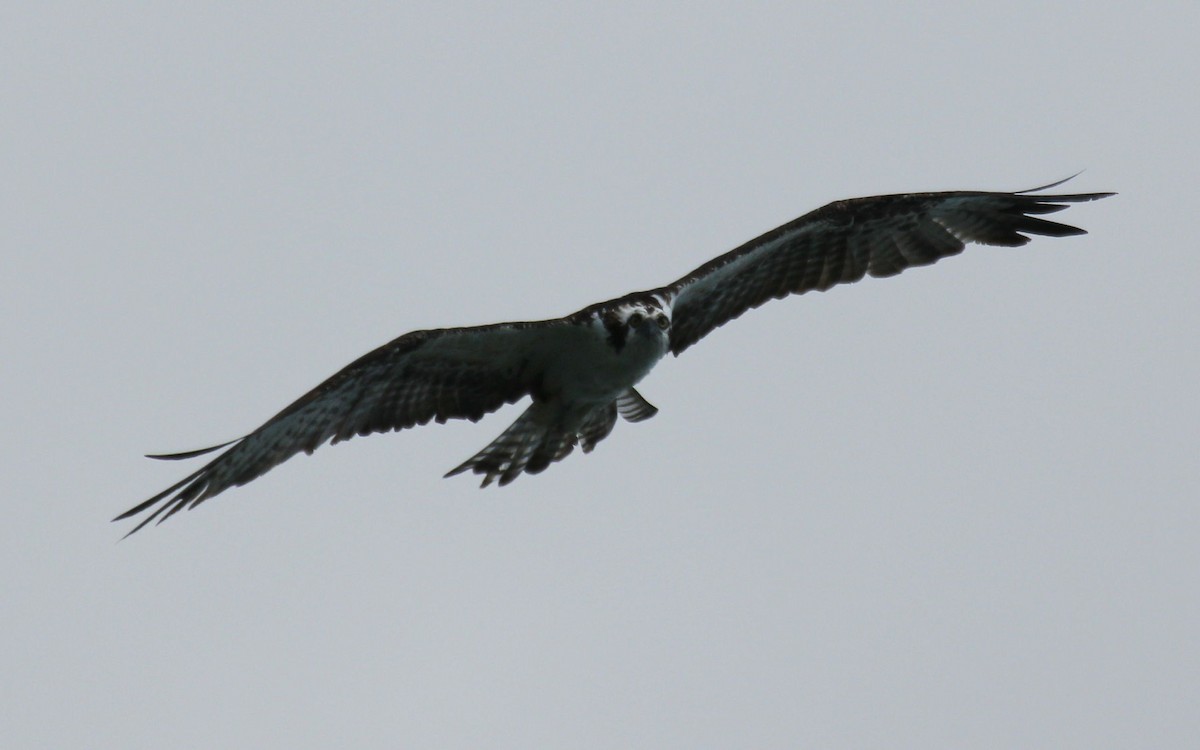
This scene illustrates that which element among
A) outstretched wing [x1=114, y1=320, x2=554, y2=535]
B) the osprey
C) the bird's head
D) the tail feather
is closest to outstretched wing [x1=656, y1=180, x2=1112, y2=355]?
the osprey

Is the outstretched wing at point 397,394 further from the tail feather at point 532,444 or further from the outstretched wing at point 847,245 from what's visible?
the outstretched wing at point 847,245

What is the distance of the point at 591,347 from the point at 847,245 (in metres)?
2.28

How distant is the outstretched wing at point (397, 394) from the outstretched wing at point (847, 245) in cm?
120

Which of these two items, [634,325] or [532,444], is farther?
[532,444]

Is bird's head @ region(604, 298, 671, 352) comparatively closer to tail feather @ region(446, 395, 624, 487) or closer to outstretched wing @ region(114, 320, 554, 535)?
outstretched wing @ region(114, 320, 554, 535)

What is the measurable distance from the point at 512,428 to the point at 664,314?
5.06ft

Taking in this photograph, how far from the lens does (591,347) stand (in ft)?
37.8

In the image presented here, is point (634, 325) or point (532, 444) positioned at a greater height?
point (634, 325)

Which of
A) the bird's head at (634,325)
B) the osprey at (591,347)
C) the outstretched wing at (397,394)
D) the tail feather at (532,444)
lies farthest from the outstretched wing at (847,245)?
the outstretched wing at (397,394)

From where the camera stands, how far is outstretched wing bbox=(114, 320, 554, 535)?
10992 mm

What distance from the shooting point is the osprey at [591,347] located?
1134cm

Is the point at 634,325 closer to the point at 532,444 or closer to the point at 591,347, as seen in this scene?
the point at 591,347

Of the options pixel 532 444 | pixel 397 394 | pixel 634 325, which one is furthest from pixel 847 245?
pixel 397 394

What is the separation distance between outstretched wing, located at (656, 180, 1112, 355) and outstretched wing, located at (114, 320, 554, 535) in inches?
47.3
